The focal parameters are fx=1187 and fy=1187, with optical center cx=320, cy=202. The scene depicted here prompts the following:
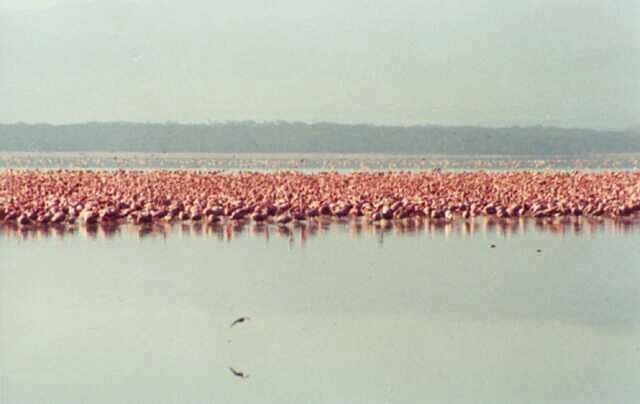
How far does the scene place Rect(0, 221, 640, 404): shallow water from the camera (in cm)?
693

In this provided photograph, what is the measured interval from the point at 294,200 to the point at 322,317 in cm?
901

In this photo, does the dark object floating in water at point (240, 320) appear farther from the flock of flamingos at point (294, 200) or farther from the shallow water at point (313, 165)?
the shallow water at point (313, 165)

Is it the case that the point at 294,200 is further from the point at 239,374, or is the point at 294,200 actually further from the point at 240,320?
the point at 239,374

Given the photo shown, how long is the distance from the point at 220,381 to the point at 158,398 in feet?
1.50

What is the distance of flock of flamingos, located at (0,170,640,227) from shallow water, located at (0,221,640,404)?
7.95ft

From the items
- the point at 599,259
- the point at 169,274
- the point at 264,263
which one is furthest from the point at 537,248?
the point at 169,274

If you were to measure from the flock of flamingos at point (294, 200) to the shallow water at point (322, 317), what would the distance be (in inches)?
95.4

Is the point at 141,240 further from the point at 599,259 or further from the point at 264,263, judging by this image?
the point at 599,259

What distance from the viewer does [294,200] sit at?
57.7 feet

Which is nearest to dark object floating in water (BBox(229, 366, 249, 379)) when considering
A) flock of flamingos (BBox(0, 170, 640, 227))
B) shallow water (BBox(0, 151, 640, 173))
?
flock of flamingos (BBox(0, 170, 640, 227))

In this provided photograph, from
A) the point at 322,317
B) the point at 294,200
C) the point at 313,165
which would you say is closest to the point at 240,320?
the point at 322,317

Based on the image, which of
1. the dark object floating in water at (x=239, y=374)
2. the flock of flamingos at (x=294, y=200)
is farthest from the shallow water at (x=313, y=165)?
the dark object floating in water at (x=239, y=374)

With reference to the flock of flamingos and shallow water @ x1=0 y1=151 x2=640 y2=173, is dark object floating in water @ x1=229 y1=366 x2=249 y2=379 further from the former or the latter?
shallow water @ x1=0 y1=151 x2=640 y2=173

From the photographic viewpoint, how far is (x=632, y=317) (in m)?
8.91
